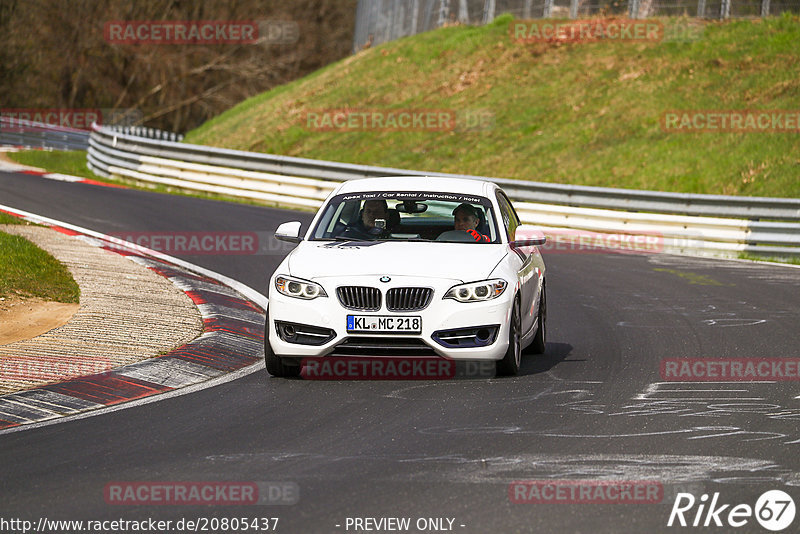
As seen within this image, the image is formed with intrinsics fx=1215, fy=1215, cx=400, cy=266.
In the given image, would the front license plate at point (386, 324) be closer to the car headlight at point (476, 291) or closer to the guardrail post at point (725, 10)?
the car headlight at point (476, 291)

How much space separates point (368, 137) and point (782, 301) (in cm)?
2048

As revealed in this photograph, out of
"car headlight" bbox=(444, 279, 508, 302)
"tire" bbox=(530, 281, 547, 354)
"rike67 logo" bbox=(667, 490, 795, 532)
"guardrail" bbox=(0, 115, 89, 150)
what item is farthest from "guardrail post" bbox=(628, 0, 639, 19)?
"rike67 logo" bbox=(667, 490, 795, 532)

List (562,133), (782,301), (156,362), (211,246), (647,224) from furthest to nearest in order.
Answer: (562,133) → (647,224) → (211,246) → (782,301) → (156,362)

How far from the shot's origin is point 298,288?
9.23m

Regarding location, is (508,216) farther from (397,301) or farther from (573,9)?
(573,9)

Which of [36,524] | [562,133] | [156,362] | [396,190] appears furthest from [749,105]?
[36,524]

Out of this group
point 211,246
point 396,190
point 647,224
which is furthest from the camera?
point 647,224

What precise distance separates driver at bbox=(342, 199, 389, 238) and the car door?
1036mm

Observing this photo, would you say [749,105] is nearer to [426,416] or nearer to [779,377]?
[779,377]

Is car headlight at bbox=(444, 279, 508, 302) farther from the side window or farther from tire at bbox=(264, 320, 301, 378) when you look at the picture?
tire at bbox=(264, 320, 301, 378)

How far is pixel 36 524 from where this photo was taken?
17.8 ft

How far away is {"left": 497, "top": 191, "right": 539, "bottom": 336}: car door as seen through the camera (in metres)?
9.88

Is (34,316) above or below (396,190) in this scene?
below

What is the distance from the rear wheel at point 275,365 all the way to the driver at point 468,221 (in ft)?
6.39
